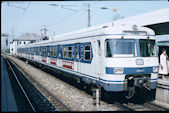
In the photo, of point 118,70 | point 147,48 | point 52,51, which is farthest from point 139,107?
point 52,51

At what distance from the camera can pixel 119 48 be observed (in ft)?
23.2

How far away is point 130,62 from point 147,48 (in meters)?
1.25

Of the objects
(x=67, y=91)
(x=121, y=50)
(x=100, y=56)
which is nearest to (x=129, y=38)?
(x=121, y=50)

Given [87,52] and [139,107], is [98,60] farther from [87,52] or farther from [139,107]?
[139,107]

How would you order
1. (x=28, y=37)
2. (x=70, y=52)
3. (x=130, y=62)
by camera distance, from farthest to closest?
(x=28, y=37), (x=70, y=52), (x=130, y=62)

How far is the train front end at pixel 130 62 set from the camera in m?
6.88

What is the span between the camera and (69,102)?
8.05m

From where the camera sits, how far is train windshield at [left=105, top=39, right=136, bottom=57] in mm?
7012

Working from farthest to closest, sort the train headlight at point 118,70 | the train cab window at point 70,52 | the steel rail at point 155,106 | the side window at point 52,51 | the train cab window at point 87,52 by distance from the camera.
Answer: the side window at point 52,51 < the train cab window at point 70,52 < the train cab window at point 87,52 < the steel rail at point 155,106 < the train headlight at point 118,70

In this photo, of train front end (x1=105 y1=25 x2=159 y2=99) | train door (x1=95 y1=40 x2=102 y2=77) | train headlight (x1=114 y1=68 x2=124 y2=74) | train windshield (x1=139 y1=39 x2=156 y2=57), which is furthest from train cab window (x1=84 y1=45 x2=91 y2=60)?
train windshield (x1=139 y1=39 x2=156 y2=57)

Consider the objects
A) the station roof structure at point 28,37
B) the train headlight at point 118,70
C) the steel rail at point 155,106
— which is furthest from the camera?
the station roof structure at point 28,37

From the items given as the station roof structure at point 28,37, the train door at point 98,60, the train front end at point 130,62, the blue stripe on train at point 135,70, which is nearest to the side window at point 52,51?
the train door at point 98,60

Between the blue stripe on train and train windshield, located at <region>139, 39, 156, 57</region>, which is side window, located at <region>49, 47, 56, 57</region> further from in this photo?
train windshield, located at <region>139, 39, 156, 57</region>

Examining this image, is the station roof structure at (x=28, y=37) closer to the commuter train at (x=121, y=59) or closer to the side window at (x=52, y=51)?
the side window at (x=52, y=51)
